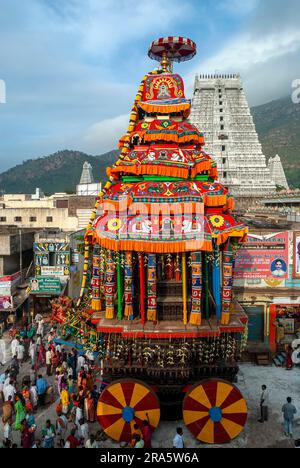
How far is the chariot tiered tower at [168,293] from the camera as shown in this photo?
8.03 metres

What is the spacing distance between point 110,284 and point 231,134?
4773cm

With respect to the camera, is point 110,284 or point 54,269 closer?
point 110,284

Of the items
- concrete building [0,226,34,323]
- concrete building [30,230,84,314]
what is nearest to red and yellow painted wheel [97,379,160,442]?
concrete building [0,226,34,323]

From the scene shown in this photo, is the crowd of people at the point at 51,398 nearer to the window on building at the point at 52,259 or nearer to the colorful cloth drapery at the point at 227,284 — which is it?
the colorful cloth drapery at the point at 227,284

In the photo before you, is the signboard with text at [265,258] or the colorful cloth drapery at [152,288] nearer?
the colorful cloth drapery at [152,288]

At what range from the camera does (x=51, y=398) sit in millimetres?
10727

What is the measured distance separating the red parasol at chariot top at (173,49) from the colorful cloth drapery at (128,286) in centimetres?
628

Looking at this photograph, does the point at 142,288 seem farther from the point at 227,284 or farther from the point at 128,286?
the point at 227,284

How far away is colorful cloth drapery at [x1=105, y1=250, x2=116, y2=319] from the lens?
8680 mm

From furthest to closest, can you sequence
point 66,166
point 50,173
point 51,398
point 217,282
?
1. point 66,166
2. point 50,173
3. point 51,398
4. point 217,282

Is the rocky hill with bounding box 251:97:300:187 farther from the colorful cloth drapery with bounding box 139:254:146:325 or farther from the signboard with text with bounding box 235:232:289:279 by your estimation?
the colorful cloth drapery with bounding box 139:254:146:325

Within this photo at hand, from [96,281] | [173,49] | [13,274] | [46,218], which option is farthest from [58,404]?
[46,218]

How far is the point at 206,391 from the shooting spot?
7.98m

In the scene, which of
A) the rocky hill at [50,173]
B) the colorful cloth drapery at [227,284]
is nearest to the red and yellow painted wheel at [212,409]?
the colorful cloth drapery at [227,284]
